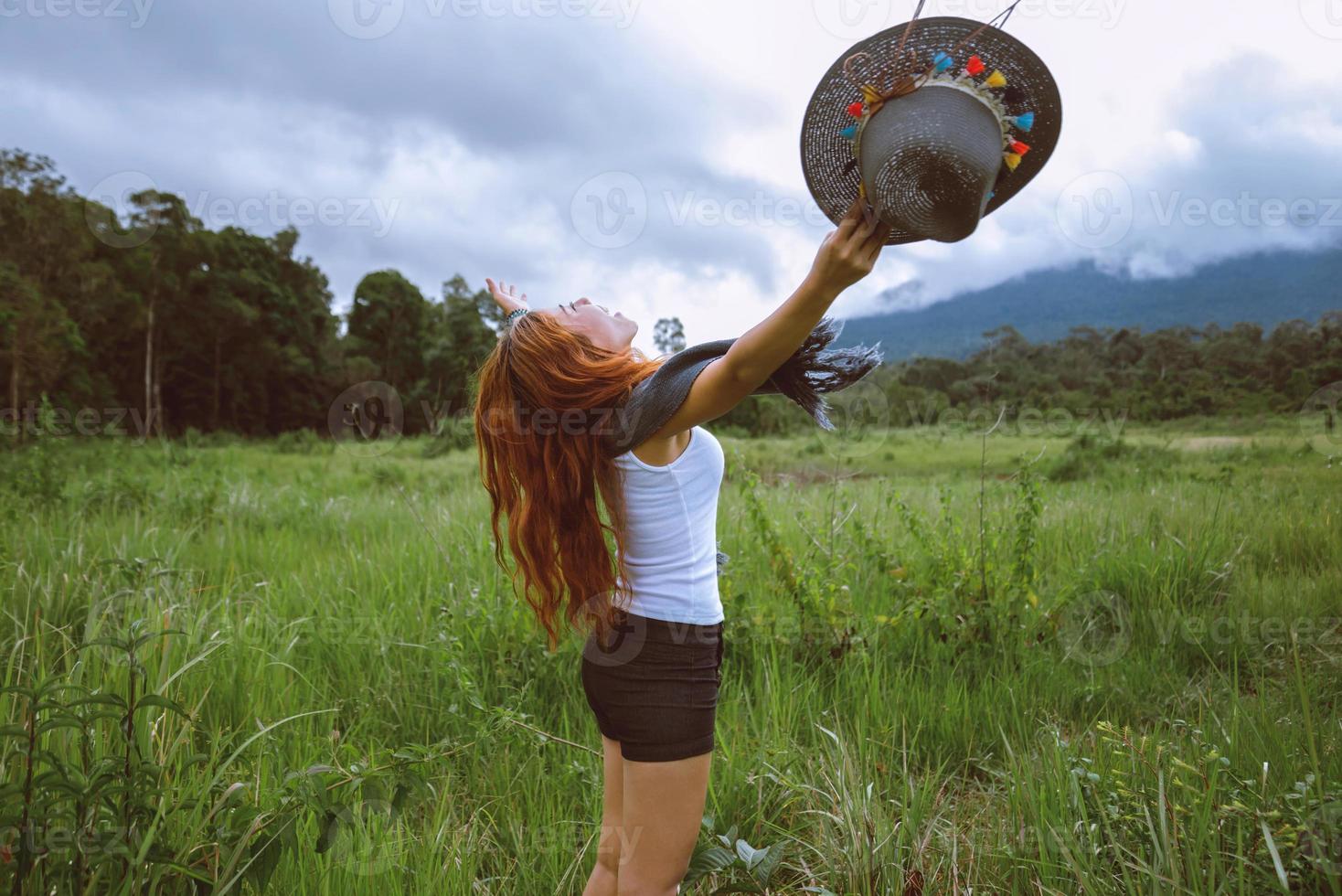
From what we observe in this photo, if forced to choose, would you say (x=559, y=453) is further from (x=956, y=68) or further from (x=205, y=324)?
(x=205, y=324)

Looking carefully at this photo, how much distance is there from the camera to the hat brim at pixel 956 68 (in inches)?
53.9

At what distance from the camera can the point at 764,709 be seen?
9.50ft

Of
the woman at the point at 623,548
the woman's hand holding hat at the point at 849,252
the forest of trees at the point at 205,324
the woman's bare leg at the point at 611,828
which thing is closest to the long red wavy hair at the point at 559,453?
the woman at the point at 623,548

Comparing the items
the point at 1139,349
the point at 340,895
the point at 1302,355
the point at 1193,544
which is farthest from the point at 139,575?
the point at 1139,349

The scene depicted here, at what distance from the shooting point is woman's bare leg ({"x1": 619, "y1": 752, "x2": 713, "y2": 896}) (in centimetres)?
165

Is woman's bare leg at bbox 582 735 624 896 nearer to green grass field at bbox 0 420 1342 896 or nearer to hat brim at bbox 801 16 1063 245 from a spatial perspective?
green grass field at bbox 0 420 1342 896

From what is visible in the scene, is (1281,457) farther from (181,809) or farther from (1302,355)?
(181,809)

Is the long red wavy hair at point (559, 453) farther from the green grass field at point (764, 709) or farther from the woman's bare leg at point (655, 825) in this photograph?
the green grass field at point (764, 709)

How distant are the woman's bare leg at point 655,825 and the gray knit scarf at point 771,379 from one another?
0.76 meters

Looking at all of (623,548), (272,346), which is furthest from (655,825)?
(272,346)

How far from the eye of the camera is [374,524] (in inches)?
236

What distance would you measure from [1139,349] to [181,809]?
17.2 meters

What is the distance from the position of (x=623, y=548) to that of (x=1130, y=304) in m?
105

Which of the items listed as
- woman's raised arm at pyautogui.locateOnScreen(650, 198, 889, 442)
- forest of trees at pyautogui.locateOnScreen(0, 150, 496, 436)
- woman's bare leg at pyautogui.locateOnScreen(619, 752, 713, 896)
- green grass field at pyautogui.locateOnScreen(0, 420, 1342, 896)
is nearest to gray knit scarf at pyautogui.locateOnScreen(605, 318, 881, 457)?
woman's raised arm at pyautogui.locateOnScreen(650, 198, 889, 442)
